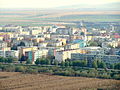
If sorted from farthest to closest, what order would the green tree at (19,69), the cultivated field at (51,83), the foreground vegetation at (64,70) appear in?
the green tree at (19,69), the foreground vegetation at (64,70), the cultivated field at (51,83)

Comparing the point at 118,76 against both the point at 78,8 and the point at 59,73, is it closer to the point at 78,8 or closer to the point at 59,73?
the point at 59,73

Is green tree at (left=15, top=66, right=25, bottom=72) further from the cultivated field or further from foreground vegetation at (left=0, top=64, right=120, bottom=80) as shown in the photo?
the cultivated field

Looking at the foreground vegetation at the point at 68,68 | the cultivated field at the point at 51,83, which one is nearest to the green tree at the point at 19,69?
the foreground vegetation at the point at 68,68

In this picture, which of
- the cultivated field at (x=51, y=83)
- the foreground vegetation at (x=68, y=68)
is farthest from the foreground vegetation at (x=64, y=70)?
the cultivated field at (x=51, y=83)

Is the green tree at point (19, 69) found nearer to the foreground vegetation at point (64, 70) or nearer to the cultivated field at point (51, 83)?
the foreground vegetation at point (64, 70)

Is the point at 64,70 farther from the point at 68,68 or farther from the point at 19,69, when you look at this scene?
the point at 19,69

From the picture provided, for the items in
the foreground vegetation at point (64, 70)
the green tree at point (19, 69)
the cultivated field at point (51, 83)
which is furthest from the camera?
the green tree at point (19, 69)

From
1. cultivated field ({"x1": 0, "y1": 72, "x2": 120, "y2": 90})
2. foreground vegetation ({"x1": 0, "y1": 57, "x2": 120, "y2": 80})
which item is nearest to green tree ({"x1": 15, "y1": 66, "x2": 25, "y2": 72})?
foreground vegetation ({"x1": 0, "y1": 57, "x2": 120, "y2": 80})

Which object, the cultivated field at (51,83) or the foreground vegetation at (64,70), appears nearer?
the cultivated field at (51,83)

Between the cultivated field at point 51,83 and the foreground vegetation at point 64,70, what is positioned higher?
the foreground vegetation at point 64,70
